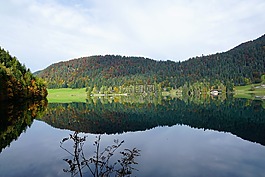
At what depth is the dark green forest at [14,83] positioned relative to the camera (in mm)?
57969

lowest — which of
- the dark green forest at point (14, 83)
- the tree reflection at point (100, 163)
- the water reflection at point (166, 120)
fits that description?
the water reflection at point (166, 120)

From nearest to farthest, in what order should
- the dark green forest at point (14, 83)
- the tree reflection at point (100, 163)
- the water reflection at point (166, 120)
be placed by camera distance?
the tree reflection at point (100, 163)
the water reflection at point (166, 120)
the dark green forest at point (14, 83)

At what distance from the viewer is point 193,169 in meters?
13.1

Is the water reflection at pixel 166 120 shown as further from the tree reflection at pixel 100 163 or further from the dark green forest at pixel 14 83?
the dark green forest at pixel 14 83

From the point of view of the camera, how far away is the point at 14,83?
64.9 metres

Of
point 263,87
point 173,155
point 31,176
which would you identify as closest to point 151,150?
point 173,155

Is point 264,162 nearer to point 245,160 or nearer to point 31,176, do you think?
point 245,160

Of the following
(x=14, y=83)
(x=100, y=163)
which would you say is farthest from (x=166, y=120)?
(x=14, y=83)

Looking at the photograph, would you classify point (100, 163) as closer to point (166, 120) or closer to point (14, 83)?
point (166, 120)

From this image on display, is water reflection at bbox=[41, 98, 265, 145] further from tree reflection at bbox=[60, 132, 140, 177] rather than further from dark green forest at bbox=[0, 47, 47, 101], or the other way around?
dark green forest at bbox=[0, 47, 47, 101]

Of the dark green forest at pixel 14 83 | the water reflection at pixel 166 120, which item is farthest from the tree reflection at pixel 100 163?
the dark green forest at pixel 14 83

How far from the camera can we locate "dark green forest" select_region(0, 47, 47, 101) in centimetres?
5797

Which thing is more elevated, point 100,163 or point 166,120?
point 100,163

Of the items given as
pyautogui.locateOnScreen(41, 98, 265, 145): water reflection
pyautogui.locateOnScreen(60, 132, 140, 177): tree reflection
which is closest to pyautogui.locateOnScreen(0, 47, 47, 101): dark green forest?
pyautogui.locateOnScreen(41, 98, 265, 145): water reflection
